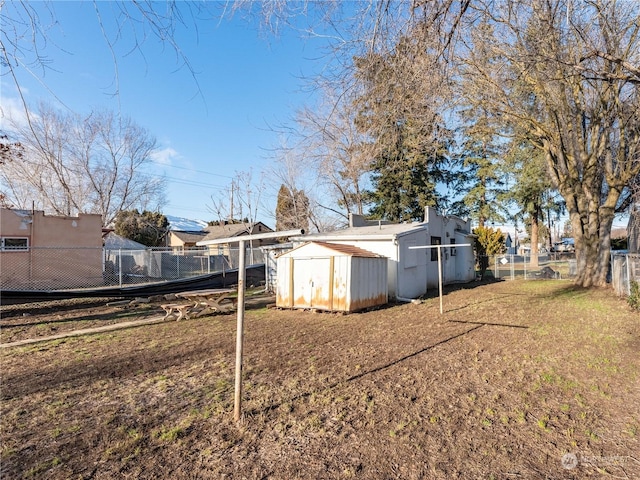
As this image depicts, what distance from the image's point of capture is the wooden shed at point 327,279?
10.0 m


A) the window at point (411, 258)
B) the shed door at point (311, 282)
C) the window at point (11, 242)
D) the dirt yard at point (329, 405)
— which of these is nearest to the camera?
the dirt yard at point (329, 405)

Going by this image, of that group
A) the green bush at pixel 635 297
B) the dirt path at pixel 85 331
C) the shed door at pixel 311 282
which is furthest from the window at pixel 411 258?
the dirt path at pixel 85 331

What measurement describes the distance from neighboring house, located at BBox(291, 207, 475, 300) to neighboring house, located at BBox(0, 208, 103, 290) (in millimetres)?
9947

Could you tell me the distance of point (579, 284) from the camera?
610 inches

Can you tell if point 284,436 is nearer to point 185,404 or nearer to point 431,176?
point 185,404

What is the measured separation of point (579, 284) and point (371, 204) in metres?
15.4

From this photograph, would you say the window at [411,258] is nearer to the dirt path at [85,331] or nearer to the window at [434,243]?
the window at [434,243]

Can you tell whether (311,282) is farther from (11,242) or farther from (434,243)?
(11,242)

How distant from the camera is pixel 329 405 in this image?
3.78 m

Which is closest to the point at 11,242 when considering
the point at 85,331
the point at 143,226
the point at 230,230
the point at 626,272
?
the point at 85,331

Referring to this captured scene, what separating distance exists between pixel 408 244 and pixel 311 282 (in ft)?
15.8

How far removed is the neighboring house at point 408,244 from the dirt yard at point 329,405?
17.2ft

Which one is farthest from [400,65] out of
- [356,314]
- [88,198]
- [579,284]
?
[88,198]

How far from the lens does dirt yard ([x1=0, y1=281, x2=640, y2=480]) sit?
2738 millimetres
